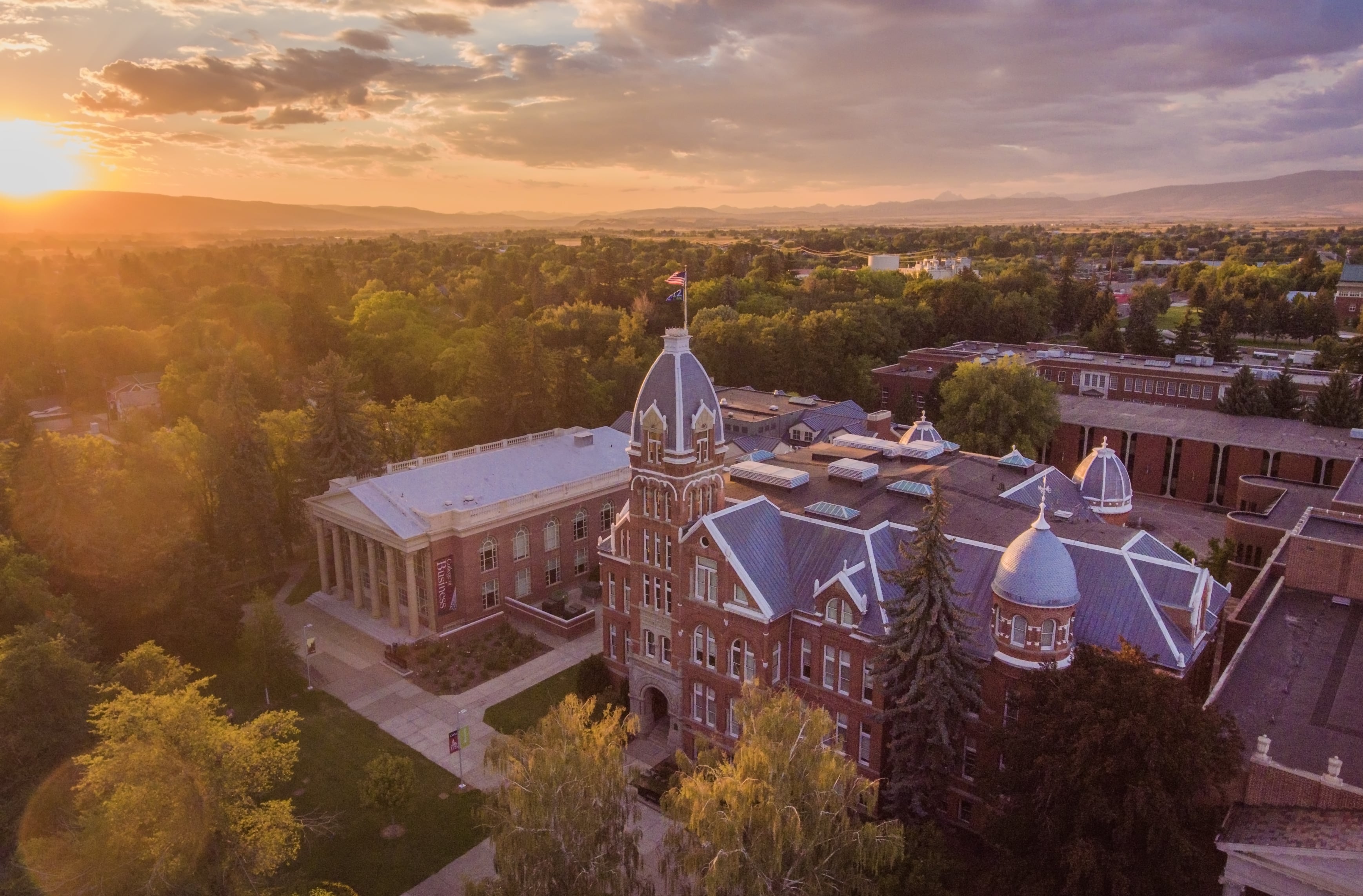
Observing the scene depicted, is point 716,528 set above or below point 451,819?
above

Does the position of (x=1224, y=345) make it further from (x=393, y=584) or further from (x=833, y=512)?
(x=393, y=584)

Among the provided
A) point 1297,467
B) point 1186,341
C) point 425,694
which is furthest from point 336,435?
point 1186,341

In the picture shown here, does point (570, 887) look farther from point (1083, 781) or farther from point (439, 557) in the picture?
point (439, 557)

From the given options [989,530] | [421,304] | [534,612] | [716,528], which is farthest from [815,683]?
[421,304]

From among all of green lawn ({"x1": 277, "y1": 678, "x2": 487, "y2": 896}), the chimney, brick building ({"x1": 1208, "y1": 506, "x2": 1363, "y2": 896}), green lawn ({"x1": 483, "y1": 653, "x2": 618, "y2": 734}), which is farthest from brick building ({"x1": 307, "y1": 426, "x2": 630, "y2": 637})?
brick building ({"x1": 1208, "y1": 506, "x2": 1363, "y2": 896})

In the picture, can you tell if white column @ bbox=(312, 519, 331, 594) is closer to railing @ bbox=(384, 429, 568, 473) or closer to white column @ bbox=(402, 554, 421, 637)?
railing @ bbox=(384, 429, 568, 473)

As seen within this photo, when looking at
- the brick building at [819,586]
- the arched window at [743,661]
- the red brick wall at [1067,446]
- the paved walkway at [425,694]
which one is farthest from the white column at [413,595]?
the red brick wall at [1067,446]
